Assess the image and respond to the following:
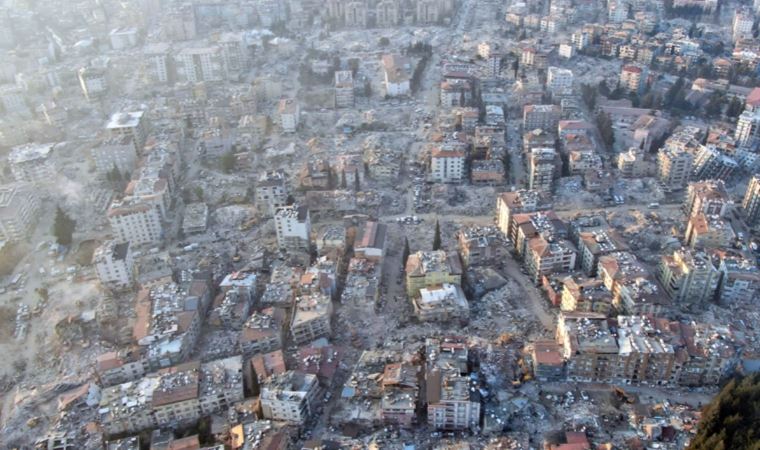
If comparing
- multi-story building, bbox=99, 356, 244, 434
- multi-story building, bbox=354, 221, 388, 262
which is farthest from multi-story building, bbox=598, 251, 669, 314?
multi-story building, bbox=99, 356, 244, 434

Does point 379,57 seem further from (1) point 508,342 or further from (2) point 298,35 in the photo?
(1) point 508,342

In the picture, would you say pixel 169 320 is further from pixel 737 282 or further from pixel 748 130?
pixel 748 130

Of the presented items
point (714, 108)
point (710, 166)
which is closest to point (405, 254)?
point (710, 166)

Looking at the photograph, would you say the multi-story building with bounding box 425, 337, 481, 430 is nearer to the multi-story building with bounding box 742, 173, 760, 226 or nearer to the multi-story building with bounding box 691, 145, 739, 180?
the multi-story building with bounding box 742, 173, 760, 226

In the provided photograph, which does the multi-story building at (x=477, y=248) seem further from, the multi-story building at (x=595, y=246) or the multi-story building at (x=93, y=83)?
the multi-story building at (x=93, y=83)

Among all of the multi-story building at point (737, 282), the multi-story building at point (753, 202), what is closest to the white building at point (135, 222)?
the multi-story building at point (737, 282)

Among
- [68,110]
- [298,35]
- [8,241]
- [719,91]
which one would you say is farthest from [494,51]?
[8,241]
